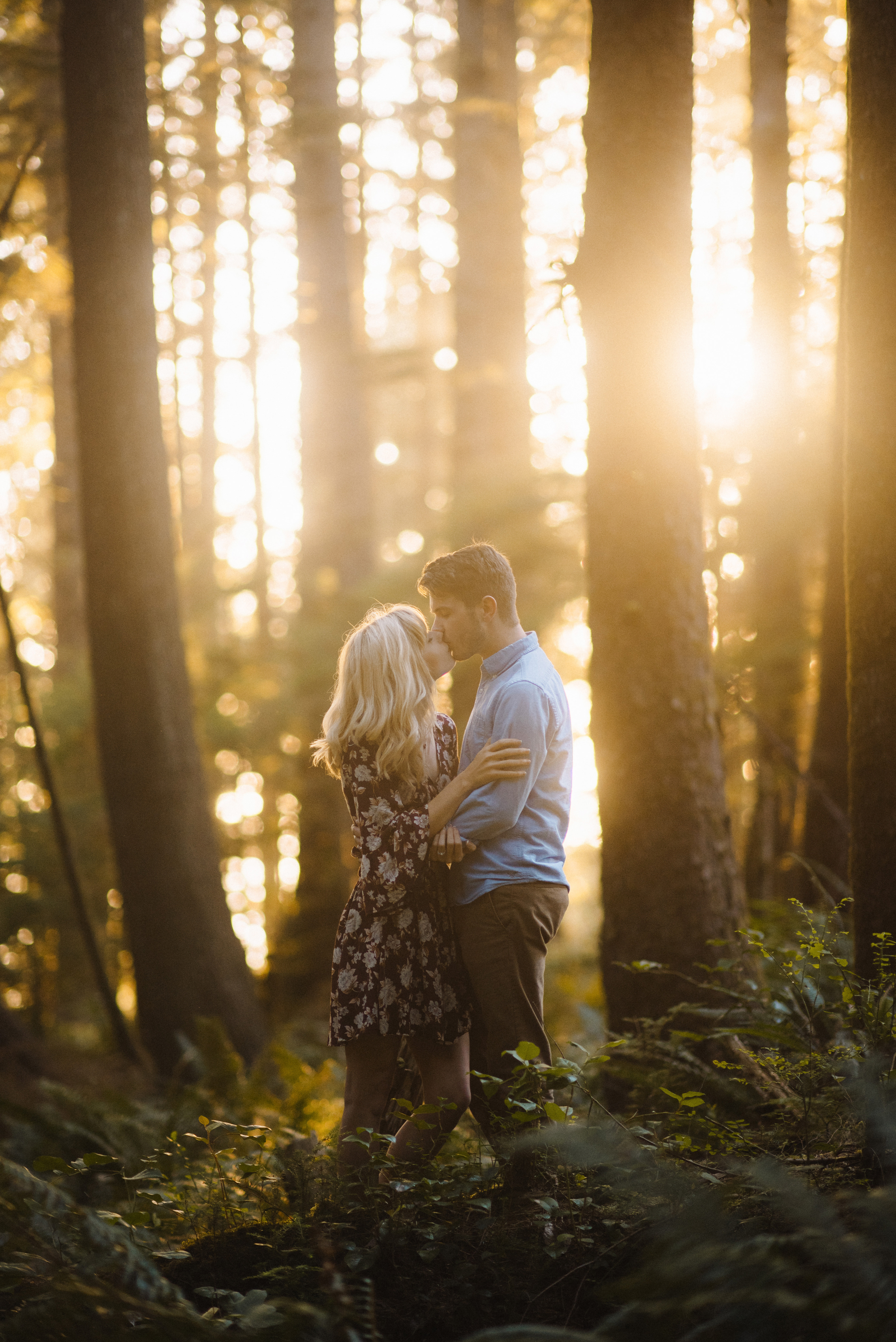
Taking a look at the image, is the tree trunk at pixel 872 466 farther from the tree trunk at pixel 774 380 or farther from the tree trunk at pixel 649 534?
the tree trunk at pixel 774 380

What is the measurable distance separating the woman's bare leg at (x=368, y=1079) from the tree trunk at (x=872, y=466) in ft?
6.44

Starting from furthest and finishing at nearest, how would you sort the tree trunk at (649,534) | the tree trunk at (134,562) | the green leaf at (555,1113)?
the tree trunk at (134,562) < the tree trunk at (649,534) < the green leaf at (555,1113)

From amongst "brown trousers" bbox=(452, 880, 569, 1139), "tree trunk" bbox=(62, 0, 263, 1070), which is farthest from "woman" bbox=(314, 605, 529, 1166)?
"tree trunk" bbox=(62, 0, 263, 1070)

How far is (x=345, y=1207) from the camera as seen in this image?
3006 mm

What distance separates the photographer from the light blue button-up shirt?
3.24m

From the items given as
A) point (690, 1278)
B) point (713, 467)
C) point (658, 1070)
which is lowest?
point (658, 1070)

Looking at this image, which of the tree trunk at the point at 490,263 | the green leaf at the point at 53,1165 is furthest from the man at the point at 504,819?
the tree trunk at the point at 490,263

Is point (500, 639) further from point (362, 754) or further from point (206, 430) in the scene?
point (206, 430)

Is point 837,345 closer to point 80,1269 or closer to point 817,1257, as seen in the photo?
point 817,1257

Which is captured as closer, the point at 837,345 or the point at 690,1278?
the point at 690,1278

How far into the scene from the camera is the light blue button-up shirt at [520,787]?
3.24 metres

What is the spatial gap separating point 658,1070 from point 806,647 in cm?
543

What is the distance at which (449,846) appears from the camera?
325 cm

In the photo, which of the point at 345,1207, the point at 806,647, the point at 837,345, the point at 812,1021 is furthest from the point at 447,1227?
the point at 806,647
